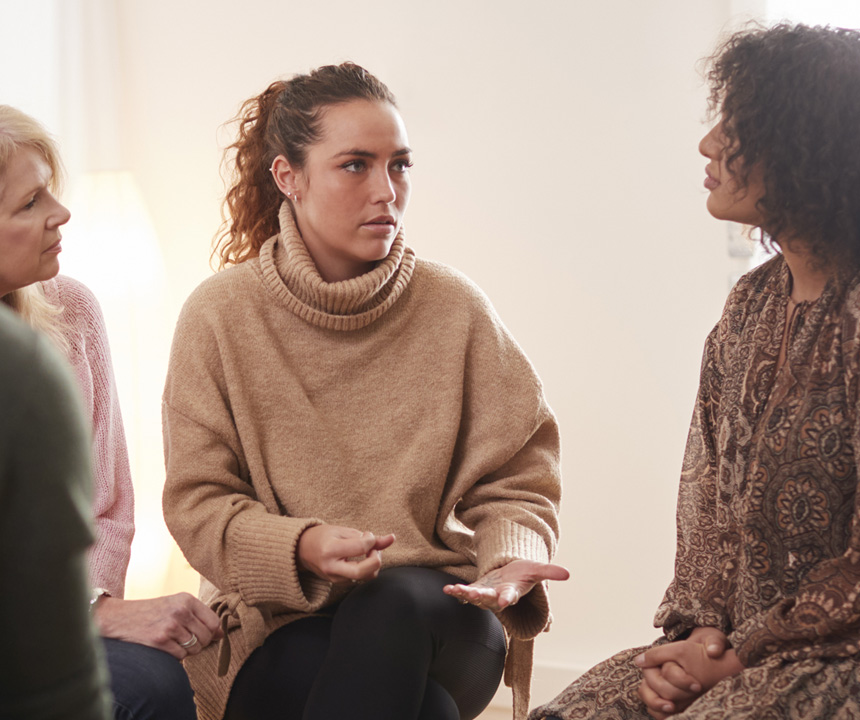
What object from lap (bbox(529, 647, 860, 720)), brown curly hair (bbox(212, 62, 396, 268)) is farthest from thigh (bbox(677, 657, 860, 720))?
brown curly hair (bbox(212, 62, 396, 268))

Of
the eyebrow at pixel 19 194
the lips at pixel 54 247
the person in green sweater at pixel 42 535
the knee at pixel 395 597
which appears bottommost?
the knee at pixel 395 597

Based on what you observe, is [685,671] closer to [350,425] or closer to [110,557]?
[350,425]

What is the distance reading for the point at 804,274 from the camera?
1235 millimetres

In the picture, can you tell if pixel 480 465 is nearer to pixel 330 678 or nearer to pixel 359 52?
pixel 330 678

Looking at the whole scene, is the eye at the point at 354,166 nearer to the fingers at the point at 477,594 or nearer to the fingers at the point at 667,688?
the fingers at the point at 477,594

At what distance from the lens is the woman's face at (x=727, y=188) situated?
1225 millimetres

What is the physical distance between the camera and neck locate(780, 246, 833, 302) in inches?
47.9

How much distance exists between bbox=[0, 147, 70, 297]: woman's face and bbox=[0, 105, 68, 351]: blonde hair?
0.01 meters

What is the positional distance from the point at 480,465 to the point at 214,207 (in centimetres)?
155

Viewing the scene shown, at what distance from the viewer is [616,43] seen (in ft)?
7.84

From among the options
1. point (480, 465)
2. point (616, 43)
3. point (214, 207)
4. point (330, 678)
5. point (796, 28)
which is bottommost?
point (330, 678)

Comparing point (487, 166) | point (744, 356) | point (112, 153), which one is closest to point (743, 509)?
point (744, 356)

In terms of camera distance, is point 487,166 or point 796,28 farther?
point 487,166

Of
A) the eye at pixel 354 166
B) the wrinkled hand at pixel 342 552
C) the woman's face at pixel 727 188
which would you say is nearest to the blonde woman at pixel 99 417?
the wrinkled hand at pixel 342 552
